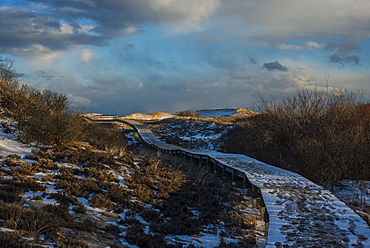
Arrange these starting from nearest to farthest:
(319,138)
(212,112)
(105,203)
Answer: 1. (105,203)
2. (319,138)
3. (212,112)

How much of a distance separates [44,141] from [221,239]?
28.1 feet

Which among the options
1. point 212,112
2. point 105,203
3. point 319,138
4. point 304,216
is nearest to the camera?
point 304,216

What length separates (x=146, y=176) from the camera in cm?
1159

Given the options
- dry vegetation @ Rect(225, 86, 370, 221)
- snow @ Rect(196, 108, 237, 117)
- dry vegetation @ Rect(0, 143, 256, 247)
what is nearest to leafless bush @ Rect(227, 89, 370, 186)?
dry vegetation @ Rect(225, 86, 370, 221)

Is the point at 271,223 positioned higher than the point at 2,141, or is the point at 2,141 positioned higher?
the point at 2,141

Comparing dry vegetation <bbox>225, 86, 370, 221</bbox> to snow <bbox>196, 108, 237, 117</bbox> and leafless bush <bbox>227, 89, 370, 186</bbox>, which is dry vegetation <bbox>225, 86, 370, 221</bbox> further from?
snow <bbox>196, 108, 237, 117</bbox>

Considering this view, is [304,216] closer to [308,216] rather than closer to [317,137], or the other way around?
[308,216]

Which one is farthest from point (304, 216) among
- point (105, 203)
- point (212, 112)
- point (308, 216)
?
point (212, 112)

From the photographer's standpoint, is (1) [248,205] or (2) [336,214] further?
(1) [248,205]

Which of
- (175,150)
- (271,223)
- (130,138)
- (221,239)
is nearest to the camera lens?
(271,223)

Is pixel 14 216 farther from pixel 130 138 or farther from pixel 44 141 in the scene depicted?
pixel 130 138

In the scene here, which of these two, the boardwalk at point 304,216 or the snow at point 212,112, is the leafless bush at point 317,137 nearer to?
the boardwalk at point 304,216

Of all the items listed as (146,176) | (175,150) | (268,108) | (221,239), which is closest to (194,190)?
(146,176)

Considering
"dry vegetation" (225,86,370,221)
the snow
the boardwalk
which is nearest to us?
the boardwalk
